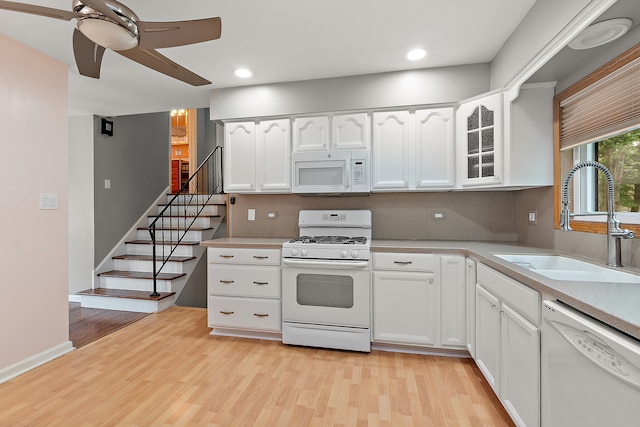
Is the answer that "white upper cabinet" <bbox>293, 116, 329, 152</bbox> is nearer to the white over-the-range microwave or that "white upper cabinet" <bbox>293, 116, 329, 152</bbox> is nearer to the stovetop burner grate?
the white over-the-range microwave

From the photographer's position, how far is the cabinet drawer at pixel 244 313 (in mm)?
2873

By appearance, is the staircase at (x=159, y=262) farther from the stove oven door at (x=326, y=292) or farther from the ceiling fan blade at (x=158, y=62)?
the ceiling fan blade at (x=158, y=62)

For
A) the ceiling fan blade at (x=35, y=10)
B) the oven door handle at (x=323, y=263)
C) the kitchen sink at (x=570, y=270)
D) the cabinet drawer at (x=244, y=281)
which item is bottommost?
Result: the cabinet drawer at (x=244, y=281)

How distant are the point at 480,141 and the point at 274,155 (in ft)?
6.12

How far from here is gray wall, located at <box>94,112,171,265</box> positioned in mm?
4297

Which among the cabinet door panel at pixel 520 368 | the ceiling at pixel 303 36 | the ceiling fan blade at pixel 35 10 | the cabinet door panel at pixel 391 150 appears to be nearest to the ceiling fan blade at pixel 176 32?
the ceiling fan blade at pixel 35 10

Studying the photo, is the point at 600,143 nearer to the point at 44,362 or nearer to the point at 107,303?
the point at 44,362

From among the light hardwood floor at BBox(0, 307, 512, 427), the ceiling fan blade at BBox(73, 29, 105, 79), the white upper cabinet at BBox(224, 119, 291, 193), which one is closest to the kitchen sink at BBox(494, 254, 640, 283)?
the light hardwood floor at BBox(0, 307, 512, 427)

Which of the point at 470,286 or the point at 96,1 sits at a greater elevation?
the point at 96,1

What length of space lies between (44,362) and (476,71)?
4.26 metres

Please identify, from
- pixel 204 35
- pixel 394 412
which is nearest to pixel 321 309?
pixel 394 412

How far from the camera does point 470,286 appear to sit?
2412 millimetres

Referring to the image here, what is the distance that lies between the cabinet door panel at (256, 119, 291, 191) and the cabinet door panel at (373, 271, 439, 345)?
4.29 feet

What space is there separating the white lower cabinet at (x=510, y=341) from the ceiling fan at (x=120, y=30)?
1965 millimetres
